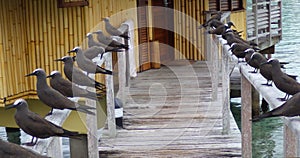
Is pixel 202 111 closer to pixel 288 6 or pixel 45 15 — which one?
pixel 45 15

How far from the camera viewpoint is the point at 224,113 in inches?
269

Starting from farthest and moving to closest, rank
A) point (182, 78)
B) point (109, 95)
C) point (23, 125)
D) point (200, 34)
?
point (200, 34) → point (182, 78) → point (109, 95) → point (23, 125)

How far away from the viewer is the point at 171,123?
7.39m

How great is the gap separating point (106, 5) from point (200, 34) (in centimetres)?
301

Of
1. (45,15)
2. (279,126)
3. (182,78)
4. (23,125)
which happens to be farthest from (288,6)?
(23,125)

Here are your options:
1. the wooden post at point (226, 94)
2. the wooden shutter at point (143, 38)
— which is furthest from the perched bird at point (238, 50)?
the wooden shutter at point (143, 38)

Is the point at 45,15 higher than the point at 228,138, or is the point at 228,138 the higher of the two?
the point at 45,15

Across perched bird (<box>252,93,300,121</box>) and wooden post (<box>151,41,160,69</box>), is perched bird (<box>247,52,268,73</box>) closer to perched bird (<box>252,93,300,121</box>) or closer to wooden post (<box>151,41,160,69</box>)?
perched bird (<box>252,93,300,121</box>)

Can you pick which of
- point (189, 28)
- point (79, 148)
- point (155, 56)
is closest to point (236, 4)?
point (189, 28)

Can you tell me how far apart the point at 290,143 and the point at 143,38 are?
26.2 ft

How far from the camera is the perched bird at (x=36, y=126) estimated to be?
3.32m

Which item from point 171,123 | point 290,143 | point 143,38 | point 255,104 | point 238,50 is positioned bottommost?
point 255,104

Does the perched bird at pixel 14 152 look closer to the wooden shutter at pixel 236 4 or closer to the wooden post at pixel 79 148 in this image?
the wooden post at pixel 79 148

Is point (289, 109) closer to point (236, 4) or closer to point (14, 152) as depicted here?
point (14, 152)
